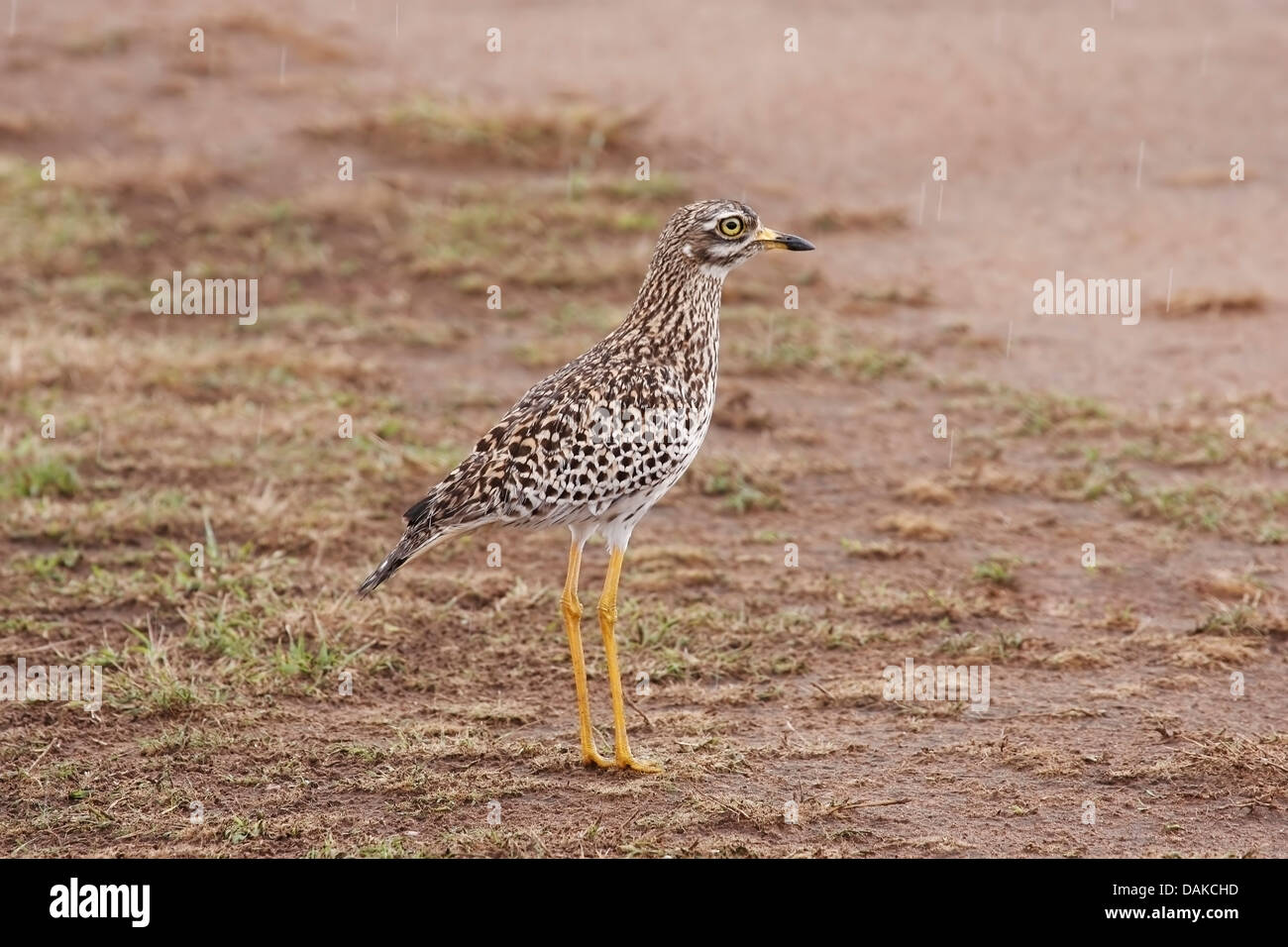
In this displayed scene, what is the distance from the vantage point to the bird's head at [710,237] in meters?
6.32

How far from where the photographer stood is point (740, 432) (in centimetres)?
999

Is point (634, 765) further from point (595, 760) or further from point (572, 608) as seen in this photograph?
point (572, 608)

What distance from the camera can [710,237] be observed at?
633 cm

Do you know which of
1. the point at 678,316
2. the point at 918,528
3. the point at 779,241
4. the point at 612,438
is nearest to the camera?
the point at 612,438

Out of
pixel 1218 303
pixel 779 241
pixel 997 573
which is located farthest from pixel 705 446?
pixel 1218 303

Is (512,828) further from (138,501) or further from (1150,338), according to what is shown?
(1150,338)

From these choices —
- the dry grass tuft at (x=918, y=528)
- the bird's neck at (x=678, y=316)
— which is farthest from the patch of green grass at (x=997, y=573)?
the bird's neck at (x=678, y=316)

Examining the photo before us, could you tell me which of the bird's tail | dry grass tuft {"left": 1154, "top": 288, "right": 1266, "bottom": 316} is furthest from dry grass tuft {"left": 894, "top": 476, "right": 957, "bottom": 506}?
dry grass tuft {"left": 1154, "top": 288, "right": 1266, "bottom": 316}

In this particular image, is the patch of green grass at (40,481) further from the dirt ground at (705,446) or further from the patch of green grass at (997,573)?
the patch of green grass at (997,573)

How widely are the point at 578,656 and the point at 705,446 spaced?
12.6ft

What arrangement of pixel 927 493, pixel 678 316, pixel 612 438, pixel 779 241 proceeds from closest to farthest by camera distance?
pixel 612 438
pixel 678 316
pixel 779 241
pixel 927 493

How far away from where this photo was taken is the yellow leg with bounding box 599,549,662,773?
5.89 m

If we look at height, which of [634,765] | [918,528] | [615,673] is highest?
[918,528]
